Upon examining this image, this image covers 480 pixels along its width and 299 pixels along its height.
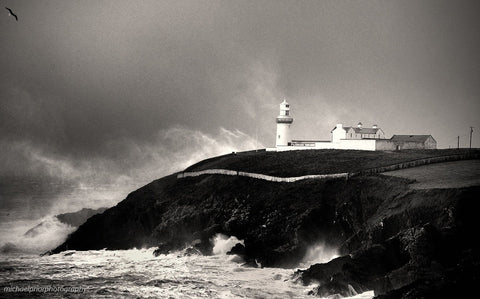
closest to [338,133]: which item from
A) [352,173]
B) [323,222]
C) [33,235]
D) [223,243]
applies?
[352,173]

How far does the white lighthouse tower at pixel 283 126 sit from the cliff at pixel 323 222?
8.28 m

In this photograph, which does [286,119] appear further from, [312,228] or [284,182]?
[312,228]

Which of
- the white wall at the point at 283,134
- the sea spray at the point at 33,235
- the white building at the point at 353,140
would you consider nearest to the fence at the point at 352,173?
the white building at the point at 353,140

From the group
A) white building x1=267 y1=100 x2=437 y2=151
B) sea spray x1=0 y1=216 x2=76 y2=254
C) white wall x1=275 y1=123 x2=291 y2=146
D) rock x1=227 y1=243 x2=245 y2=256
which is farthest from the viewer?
white wall x1=275 y1=123 x2=291 y2=146

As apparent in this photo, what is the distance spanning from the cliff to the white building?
173 inches

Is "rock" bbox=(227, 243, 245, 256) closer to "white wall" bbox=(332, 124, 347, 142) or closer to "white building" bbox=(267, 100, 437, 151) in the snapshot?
"white building" bbox=(267, 100, 437, 151)

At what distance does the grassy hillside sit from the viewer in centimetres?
5956

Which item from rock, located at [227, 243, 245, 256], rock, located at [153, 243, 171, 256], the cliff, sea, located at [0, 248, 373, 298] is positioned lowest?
sea, located at [0, 248, 373, 298]

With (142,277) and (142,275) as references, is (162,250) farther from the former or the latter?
(142,277)

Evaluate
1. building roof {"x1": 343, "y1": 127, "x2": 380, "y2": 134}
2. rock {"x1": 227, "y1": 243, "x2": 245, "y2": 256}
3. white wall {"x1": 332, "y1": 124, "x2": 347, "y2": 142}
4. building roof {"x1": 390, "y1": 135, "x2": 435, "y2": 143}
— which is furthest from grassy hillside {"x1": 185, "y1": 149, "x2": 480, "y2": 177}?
rock {"x1": 227, "y1": 243, "x2": 245, "y2": 256}

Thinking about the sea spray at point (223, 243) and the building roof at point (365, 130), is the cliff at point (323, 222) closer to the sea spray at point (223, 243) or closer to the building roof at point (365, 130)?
the sea spray at point (223, 243)

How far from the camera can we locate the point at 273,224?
49125 millimetres

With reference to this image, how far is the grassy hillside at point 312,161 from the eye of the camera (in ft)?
195

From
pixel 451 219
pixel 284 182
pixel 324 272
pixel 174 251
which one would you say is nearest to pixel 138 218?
pixel 174 251
